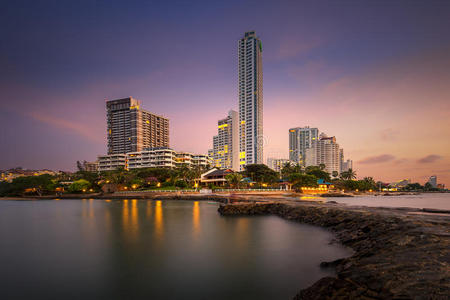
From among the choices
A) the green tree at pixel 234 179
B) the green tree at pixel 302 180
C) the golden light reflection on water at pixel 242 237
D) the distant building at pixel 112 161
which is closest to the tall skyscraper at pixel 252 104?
the green tree at pixel 302 180

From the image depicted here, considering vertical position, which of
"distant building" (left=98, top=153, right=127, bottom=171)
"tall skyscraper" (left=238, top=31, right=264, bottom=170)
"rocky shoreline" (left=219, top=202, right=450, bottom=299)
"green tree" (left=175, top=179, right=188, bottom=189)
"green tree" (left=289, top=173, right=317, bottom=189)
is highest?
"tall skyscraper" (left=238, top=31, right=264, bottom=170)

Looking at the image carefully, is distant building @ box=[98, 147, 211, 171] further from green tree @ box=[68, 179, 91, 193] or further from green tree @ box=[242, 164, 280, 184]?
green tree @ box=[242, 164, 280, 184]

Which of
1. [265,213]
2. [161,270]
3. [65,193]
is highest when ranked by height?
[161,270]

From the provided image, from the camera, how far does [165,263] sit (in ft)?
48.1

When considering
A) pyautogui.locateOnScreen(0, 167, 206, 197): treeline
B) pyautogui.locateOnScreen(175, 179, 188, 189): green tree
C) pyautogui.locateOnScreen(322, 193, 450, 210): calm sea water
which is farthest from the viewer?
pyautogui.locateOnScreen(0, 167, 206, 197): treeline

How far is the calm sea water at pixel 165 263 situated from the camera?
10.8m

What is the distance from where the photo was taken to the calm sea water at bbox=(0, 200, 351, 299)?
10.8m

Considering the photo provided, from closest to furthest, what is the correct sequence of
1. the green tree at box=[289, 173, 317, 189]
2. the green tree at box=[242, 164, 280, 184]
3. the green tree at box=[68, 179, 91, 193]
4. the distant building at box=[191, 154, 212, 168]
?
the green tree at box=[289, 173, 317, 189] → the green tree at box=[68, 179, 91, 193] → the green tree at box=[242, 164, 280, 184] → the distant building at box=[191, 154, 212, 168]

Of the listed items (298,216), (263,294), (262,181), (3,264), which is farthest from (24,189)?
(263,294)

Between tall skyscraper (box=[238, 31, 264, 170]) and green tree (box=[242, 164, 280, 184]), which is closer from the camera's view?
green tree (box=[242, 164, 280, 184])

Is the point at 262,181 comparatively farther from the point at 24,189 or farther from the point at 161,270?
the point at 24,189

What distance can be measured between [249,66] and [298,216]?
7405 inches

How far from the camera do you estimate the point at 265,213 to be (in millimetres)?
38938

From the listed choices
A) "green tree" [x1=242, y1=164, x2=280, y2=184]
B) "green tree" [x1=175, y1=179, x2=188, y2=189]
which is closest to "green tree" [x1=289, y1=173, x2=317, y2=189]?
"green tree" [x1=242, y1=164, x2=280, y2=184]
